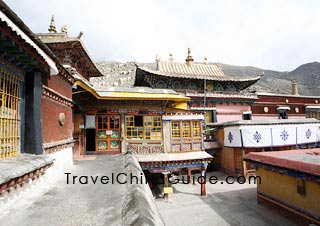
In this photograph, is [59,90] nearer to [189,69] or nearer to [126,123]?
[126,123]

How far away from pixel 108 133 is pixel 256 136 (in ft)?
37.6

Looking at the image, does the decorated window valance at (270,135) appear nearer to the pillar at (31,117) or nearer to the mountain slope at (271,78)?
the pillar at (31,117)

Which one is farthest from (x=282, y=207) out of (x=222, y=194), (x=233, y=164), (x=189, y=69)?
(x=189, y=69)

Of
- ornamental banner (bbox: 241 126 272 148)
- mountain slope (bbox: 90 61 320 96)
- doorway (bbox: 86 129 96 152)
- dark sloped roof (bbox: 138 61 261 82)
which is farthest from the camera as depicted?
mountain slope (bbox: 90 61 320 96)

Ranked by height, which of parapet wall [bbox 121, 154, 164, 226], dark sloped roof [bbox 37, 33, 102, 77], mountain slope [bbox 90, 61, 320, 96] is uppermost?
mountain slope [bbox 90, 61, 320, 96]

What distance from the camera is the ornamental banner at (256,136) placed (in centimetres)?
1558

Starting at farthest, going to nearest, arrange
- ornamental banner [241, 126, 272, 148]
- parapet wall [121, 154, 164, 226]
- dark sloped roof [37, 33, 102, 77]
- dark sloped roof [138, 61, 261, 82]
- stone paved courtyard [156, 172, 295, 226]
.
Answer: dark sloped roof [138, 61, 261, 82], ornamental banner [241, 126, 272, 148], dark sloped roof [37, 33, 102, 77], stone paved courtyard [156, 172, 295, 226], parapet wall [121, 154, 164, 226]

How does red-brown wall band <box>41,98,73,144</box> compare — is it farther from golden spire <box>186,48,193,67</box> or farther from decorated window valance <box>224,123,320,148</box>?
golden spire <box>186,48,193,67</box>

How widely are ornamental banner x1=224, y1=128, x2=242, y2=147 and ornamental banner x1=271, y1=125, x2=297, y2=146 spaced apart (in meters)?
3.08

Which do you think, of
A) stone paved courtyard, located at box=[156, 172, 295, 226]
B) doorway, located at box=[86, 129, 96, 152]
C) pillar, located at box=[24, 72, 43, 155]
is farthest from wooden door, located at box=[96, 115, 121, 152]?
pillar, located at box=[24, 72, 43, 155]

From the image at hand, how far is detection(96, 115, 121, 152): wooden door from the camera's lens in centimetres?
1259

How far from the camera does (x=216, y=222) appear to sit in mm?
9609

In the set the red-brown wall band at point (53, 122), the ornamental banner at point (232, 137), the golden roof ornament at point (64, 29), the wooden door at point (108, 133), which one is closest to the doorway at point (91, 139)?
the wooden door at point (108, 133)

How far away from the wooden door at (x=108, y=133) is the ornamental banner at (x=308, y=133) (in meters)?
15.6
